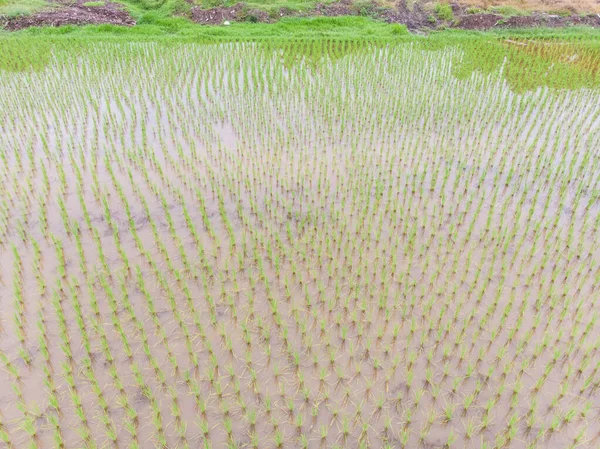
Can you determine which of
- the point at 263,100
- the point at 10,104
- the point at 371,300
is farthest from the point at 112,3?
the point at 371,300

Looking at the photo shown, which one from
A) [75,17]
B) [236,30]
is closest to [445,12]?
[236,30]

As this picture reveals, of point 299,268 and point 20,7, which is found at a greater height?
point 20,7

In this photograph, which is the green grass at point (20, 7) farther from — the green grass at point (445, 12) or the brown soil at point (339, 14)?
the green grass at point (445, 12)

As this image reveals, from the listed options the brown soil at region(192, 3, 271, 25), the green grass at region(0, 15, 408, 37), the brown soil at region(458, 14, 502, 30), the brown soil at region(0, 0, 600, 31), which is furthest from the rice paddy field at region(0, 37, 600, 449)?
the brown soil at region(192, 3, 271, 25)

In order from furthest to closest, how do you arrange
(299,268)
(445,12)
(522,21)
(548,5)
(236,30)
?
(548,5) → (445,12) → (522,21) → (236,30) → (299,268)

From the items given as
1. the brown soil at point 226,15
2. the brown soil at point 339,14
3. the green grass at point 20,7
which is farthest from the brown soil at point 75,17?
the brown soil at point 226,15

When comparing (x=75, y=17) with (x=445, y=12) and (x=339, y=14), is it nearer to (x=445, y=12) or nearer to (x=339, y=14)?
(x=339, y=14)

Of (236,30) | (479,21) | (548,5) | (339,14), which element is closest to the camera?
(236,30)
